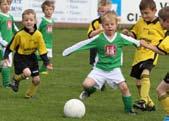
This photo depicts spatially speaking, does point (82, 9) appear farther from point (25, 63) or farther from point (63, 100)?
point (63, 100)

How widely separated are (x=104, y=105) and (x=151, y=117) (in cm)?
120

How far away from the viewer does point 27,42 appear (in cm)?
1088

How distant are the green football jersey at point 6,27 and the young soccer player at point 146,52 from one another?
3.43 metres

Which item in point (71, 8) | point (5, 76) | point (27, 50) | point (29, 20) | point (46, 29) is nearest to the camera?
point (29, 20)

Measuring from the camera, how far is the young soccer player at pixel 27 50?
10.9 metres

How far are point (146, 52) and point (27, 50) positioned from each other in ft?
6.82

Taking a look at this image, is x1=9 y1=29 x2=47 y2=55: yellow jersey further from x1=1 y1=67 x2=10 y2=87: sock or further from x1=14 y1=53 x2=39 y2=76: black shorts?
x1=1 y1=67 x2=10 y2=87: sock

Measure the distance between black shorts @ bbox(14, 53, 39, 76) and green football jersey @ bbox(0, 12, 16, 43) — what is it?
204 centimetres

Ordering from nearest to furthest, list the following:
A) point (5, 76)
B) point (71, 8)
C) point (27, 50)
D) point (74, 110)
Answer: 1. point (74, 110)
2. point (27, 50)
3. point (5, 76)
4. point (71, 8)

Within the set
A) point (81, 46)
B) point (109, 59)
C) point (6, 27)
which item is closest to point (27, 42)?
point (81, 46)

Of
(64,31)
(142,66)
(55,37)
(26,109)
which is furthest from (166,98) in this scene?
(64,31)

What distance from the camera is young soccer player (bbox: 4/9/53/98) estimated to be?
1086 cm

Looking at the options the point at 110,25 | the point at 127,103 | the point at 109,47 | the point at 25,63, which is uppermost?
the point at 110,25

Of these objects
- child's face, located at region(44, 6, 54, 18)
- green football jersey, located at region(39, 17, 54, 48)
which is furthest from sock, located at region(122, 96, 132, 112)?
green football jersey, located at region(39, 17, 54, 48)
